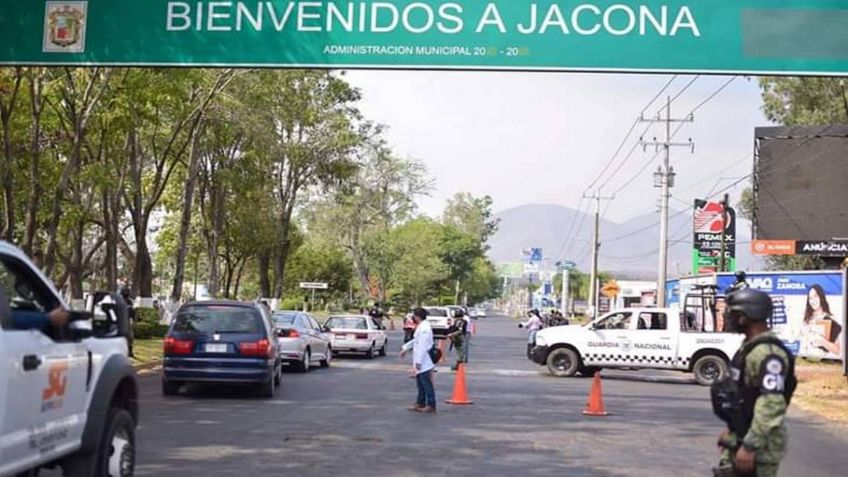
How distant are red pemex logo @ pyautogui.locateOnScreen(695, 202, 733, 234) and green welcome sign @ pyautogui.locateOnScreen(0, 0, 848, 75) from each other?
36613 mm

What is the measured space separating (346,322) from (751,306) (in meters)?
26.3

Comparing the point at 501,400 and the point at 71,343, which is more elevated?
the point at 71,343

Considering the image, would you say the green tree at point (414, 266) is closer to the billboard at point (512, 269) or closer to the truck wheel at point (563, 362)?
the truck wheel at point (563, 362)

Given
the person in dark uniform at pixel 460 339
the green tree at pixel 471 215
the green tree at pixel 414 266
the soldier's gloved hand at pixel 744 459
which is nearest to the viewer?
the soldier's gloved hand at pixel 744 459

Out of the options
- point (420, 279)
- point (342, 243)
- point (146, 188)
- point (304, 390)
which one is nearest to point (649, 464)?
point (304, 390)

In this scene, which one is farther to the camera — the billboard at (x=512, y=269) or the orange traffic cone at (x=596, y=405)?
the billboard at (x=512, y=269)

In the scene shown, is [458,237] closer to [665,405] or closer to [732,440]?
[665,405]

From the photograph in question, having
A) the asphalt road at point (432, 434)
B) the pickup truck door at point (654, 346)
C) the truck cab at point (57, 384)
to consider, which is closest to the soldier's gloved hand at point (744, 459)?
the truck cab at point (57, 384)

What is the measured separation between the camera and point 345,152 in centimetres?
4850

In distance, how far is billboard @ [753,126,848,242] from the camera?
151 feet

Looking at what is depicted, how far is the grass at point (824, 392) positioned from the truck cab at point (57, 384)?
1378 centimetres

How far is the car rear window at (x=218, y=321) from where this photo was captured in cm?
1717

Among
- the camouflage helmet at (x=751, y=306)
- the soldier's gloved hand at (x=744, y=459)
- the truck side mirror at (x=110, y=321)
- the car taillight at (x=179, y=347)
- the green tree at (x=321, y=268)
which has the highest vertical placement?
the green tree at (x=321, y=268)

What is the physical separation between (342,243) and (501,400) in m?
61.2
